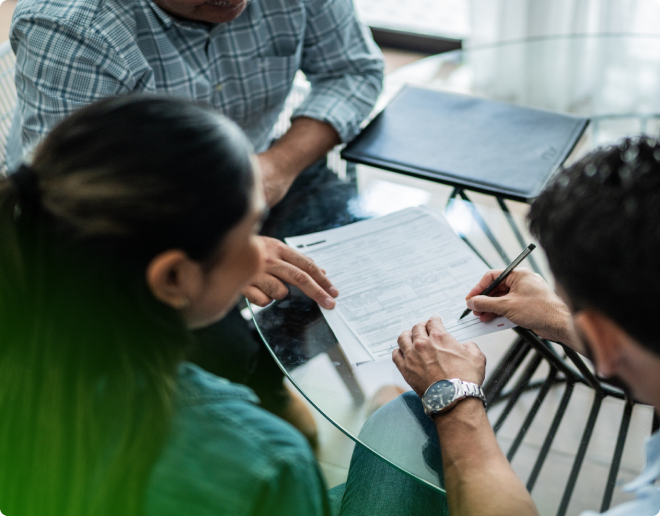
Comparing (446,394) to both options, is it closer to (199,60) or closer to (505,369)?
(505,369)

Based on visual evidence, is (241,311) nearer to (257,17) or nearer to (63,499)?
(257,17)

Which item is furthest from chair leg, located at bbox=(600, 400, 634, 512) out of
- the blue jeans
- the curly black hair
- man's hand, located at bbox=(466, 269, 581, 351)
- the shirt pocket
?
the shirt pocket

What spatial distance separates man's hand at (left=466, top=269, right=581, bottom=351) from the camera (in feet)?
3.17

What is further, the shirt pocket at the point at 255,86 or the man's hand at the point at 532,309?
the shirt pocket at the point at 255,86

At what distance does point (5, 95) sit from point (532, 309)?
4.39 feet

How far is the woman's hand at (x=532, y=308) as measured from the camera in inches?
38.0

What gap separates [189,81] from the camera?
1.32 m

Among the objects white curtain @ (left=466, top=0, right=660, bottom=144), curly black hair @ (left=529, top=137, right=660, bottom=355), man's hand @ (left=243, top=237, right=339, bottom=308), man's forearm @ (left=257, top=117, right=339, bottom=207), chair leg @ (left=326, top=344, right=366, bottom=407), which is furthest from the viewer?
white curtain @ (left=466, top=0, right=660, bottom=144)

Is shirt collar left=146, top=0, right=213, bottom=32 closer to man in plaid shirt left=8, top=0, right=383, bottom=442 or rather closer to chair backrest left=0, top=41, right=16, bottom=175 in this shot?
man in plaid shirt left=8, top=0, right=383, bottom=442

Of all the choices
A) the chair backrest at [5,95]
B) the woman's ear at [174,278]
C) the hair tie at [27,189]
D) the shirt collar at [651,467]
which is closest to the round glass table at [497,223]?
the shirt collar at [651,467]

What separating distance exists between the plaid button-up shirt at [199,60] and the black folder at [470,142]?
5.5 inches

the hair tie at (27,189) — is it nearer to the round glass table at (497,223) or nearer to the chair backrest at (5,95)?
the round glass table at (497,223)

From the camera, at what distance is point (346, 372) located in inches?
38.7

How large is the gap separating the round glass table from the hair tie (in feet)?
1.72
